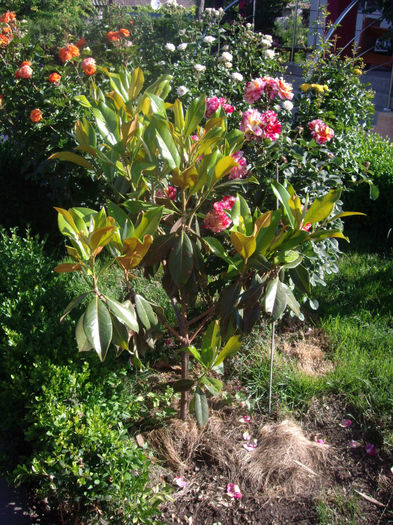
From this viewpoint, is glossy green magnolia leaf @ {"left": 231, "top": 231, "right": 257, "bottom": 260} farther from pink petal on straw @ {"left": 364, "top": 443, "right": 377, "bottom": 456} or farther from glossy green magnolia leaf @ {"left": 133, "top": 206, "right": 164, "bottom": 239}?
pink petal on straw @ {"left": 364, "top": 443, "right": 377, "bottom": 456}

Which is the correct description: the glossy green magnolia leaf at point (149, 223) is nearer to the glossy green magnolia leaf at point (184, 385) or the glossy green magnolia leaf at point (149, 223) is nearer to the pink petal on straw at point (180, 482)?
the glossy green magnolia leaf at point (184, 385)

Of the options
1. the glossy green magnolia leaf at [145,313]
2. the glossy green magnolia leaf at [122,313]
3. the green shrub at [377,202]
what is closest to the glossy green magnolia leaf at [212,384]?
the glossy green magnolia leaf at [145,313]

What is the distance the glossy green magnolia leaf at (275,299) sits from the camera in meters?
2.02

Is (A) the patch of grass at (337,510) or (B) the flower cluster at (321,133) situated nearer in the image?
(A) the patch of grass at (337,510)

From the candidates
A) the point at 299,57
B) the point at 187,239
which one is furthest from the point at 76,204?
the point at 299,57

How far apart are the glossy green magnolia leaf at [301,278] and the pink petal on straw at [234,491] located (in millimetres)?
889

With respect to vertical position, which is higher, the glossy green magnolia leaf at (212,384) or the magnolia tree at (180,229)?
the magnolia tree at (180,229)

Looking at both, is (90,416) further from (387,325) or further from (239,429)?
(387,325)

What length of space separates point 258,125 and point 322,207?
0.72 metres

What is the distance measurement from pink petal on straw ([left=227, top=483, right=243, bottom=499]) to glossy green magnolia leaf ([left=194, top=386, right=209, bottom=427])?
0.32 metres

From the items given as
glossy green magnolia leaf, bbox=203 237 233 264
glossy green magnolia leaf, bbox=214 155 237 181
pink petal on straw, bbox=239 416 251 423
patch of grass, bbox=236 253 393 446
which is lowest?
pink petal on straw, bbox=239 416 251 423

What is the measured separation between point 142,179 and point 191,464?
4.28 ft

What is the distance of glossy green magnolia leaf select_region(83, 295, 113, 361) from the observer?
72.7 inches

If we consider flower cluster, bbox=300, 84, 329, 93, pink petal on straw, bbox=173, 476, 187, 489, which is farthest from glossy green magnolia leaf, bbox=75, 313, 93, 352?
flower cluster, bbox=300, 84, 329, 93
